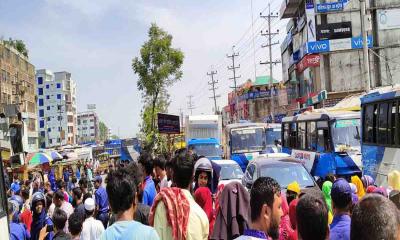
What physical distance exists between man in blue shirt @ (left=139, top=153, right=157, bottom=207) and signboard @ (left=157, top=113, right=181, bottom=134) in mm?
28603

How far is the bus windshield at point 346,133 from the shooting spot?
17672 millimetres

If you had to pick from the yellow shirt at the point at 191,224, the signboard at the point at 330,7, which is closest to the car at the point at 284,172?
the yellow shirt at the point at 191,224

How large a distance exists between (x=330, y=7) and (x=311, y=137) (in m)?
24.3

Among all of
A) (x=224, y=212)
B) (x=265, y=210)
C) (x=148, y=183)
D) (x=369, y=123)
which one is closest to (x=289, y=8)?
(x=369, y=123)

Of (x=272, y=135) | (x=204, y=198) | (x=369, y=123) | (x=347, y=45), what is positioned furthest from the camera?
Result: (x=347, y=45)

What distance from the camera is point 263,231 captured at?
3348 millimetres

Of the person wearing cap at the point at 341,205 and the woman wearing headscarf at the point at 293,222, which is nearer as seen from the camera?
the person wearing cap at the point at 341,205

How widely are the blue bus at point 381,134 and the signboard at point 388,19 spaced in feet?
90.5

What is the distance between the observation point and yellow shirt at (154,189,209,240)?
179 inches

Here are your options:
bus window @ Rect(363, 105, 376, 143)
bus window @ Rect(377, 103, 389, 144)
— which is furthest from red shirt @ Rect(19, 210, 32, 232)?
bus window @ Rect(363, 105, 376, 143)

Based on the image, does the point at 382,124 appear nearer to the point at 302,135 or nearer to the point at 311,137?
the point at 311,137

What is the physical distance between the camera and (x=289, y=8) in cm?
5128

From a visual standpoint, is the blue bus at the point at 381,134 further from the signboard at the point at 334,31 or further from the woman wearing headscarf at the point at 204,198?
the signboard at the point at 334,31

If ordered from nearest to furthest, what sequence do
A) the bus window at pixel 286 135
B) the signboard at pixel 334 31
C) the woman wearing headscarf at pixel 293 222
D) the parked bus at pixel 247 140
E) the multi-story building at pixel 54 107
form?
the woman wearing headscarf at pixel 293 222
the bus window at pixel 286 135
the parked bus at pixel 247 140
the signboard at pixel 334 31
the multi-story building at pixel 54 107
